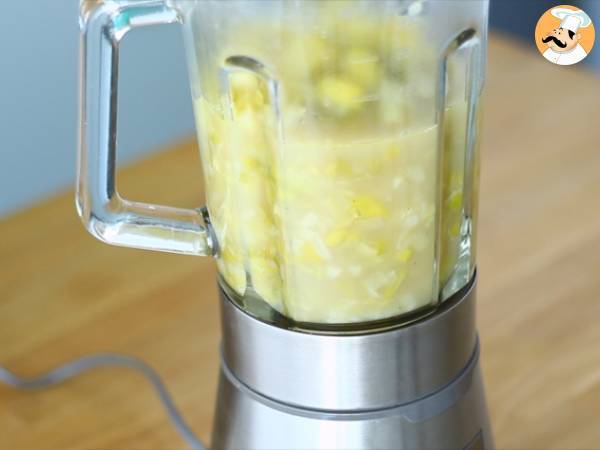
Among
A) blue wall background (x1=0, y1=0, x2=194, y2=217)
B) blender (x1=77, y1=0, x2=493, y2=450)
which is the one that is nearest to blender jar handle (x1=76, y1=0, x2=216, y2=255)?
blender (x1=77, y1=0, x2=493, y2=450)

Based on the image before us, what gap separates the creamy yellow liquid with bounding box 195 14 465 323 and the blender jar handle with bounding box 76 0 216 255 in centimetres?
2

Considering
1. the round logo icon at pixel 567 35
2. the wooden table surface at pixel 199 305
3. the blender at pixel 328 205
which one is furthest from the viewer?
the wooden table surface at pixel 199 305

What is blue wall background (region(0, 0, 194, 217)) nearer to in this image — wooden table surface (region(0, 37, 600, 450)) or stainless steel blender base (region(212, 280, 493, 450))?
wooden table surface (region(0, 37, 600, 450))

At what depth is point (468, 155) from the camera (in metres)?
0.50

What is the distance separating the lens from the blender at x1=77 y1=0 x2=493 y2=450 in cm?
44

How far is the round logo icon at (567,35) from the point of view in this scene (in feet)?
1.92

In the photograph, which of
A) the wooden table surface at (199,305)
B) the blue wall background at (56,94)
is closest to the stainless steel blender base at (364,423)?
the wooden table surface at (199,305)

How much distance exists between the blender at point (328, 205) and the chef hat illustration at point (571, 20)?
0.41 ft

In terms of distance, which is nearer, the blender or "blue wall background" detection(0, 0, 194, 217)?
the blender

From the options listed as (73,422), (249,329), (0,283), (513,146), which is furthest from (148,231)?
(513,146)

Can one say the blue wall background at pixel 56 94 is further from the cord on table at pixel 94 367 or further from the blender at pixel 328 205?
the blender at pixel 328 205

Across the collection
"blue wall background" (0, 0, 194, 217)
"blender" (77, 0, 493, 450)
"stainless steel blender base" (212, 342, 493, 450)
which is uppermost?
"blender" (77, 0, 493, 450)

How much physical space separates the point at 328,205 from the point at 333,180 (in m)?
0.01

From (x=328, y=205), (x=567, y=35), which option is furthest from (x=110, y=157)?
(x=567, y=35)
